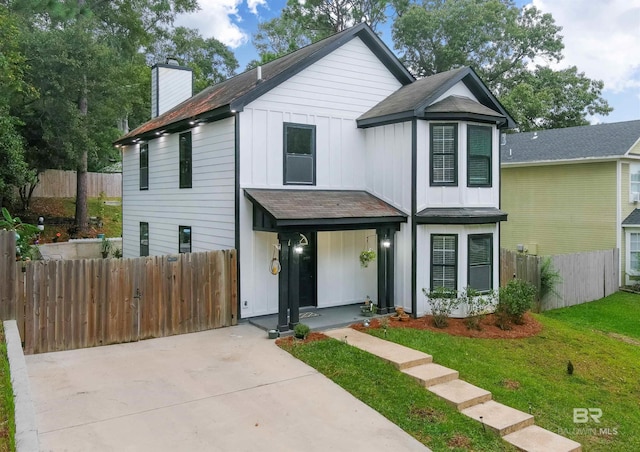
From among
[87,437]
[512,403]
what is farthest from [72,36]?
[512,403]

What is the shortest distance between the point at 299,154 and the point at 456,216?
3.95m

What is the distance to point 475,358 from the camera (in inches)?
336

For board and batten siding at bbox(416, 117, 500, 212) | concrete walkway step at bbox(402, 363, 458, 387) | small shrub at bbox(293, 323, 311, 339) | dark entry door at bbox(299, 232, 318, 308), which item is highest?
board and batten siding at bbox(416, 117, 500, 212)

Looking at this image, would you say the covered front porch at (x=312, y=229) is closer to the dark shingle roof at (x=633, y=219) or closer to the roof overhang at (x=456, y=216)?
the roof overhang at (x=456, y=216)

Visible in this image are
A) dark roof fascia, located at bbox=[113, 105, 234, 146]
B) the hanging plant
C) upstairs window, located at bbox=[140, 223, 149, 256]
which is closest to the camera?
dark roof fascia, located at bbox=[113, 105, 234, 146]

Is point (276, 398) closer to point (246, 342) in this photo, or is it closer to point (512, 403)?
point (246, 342)

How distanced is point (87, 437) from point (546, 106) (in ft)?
109

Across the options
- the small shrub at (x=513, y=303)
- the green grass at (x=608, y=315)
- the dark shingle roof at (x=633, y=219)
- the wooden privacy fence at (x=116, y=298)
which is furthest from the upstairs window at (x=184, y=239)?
the dark shingle roof at (x=633, y=219)

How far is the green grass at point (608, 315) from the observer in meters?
12.8

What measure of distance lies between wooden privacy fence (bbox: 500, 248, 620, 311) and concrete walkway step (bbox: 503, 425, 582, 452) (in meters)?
8.78

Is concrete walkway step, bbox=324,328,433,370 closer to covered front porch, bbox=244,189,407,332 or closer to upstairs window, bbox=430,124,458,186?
covered front porch, bbox=244,189,407,332

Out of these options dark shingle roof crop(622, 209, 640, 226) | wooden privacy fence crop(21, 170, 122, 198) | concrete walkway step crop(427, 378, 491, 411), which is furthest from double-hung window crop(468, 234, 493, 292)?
wooden privacy fence crop(21, 170, 122, 198)

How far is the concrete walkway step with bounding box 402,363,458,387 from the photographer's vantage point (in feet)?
23.6

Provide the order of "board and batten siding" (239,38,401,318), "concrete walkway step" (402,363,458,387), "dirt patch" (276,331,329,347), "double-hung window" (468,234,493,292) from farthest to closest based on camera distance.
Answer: "double-hung window" (468,234,493,292), "board and batten siding" (239,38,401,318), "dirt patch" (276,331,329,347), "concrete walkway step" (402,363,458,387)
